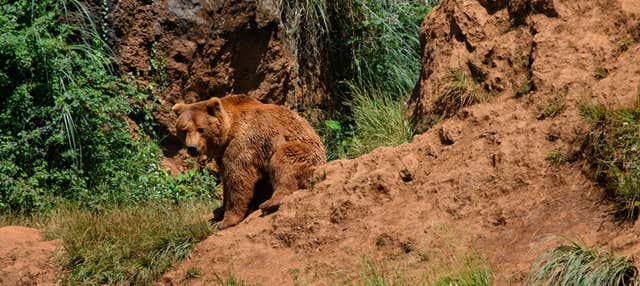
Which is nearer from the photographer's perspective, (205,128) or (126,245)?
(126,245)

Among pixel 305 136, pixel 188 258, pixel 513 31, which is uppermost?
pixel 513 31

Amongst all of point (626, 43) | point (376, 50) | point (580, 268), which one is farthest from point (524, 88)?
point (376, 50)

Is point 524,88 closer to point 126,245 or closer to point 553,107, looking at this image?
point 553,107

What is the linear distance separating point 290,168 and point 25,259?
8.40 feet

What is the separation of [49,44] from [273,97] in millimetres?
3192

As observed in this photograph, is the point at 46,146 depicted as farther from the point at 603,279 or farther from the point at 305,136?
the point at 603,279

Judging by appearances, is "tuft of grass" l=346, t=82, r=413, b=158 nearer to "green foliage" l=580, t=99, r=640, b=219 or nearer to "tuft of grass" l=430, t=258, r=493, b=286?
"green foliage" l=580, t=99, r=640, b=219

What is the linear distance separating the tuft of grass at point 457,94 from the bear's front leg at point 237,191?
1839mm

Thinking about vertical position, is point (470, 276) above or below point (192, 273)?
above

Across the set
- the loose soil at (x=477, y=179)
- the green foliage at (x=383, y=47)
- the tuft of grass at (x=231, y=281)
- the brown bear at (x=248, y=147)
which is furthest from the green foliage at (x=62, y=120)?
the green foliage at (x=383, y=47)

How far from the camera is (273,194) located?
8.47m

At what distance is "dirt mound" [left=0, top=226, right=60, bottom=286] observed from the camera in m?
8.37

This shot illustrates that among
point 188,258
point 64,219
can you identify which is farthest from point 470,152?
point 64,219

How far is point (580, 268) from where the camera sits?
18.7 feet
